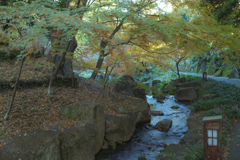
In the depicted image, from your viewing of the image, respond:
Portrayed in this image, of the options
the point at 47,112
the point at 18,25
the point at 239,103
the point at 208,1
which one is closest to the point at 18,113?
the point at 47,112

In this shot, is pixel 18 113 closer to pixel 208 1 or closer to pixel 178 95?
pixel 208 1

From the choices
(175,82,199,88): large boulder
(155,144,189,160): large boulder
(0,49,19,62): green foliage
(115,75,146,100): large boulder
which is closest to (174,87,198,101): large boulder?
(175,82,199,88): large boulder

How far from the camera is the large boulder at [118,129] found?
287 inches

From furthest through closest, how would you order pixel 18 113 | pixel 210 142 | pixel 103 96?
pixel 103 96
pixel 18 113
pixel 210 142

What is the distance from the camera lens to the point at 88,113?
6363mm

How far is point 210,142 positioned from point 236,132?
2305 mm

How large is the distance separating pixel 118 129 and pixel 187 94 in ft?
31.2

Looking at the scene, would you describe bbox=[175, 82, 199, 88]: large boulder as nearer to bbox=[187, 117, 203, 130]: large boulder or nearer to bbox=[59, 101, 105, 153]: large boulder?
bbox=[187, 117, 203, 130]: large boulder

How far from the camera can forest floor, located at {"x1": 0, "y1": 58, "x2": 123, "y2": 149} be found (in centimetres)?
556

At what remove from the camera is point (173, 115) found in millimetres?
11758

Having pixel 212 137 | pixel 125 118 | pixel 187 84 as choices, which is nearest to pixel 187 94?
pixel 187 84

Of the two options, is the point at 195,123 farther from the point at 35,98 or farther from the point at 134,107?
the point at 35,98

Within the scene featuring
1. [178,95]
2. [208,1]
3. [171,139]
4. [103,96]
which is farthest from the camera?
[178,95]

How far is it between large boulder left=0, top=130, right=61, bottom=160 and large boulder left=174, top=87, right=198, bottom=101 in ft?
40.7
